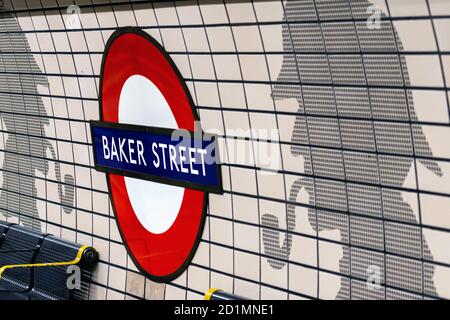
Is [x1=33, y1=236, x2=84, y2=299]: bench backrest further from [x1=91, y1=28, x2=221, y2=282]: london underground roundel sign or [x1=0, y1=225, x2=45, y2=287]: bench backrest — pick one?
[x1=91, y1=28, x2=221, y2=282]: london underground roundel sign

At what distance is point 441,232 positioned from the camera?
340 cm

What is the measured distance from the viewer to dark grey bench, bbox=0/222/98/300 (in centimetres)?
554

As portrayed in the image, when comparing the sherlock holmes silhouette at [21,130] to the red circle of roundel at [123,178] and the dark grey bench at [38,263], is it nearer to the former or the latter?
the dark grey bench at [38,263]

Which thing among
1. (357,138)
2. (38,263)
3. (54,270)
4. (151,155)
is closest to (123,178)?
(151,155)

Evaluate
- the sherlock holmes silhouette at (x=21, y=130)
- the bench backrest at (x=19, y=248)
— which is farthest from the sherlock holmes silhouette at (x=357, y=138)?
the bench backrest at (x=19, y=248)

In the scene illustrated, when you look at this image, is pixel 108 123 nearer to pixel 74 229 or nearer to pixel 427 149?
pixel 74 229

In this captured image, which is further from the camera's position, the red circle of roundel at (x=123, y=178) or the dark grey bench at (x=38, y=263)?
the dark grey bench at (x=38, y=263)

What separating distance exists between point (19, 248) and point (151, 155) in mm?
1933

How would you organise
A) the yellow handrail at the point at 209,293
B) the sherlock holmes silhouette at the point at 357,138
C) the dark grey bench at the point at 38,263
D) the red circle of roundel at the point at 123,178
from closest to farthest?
the sherlock holmes silhouette at the point at 357,138 < the yellow handrail at the point at 209,293 < the red circle of roundel at the point at 123,178 < the dark grey bench at the point at 38,263

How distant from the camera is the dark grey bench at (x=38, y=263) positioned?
554 cm

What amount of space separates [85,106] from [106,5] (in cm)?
83

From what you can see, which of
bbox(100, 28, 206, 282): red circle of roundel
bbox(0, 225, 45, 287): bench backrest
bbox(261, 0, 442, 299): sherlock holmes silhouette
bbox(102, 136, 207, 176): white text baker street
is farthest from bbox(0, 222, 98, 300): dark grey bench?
bbox(261, 0, 442, 299): sherlock holmes silhouette

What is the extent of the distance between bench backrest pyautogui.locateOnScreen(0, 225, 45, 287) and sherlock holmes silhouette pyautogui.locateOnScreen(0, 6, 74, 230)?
123mm

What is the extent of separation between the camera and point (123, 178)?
17.2ft
